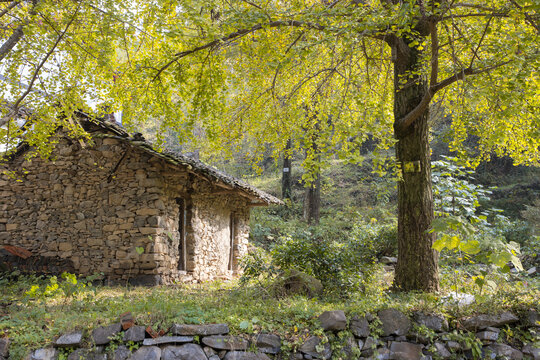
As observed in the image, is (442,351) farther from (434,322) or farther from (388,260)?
(388,260)

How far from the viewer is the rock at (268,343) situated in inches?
166

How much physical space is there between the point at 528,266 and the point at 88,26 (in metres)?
11.3

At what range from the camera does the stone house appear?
7.87 meters

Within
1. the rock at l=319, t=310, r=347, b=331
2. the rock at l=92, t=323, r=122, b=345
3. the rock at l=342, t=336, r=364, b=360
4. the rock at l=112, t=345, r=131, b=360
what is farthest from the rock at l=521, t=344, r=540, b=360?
the rock at l=92, t=323, r=122, b=345

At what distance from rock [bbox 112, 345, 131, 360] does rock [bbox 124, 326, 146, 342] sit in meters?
0.10

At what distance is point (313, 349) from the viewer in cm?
425

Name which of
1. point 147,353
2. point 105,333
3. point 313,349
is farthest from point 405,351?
point 105,333

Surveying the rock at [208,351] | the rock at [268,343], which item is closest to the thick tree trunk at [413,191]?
the rock at [268,343]

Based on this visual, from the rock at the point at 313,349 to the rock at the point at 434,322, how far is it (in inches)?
46.8

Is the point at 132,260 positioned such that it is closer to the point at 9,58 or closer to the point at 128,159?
the point at 128,159

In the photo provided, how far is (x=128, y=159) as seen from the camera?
8188mm

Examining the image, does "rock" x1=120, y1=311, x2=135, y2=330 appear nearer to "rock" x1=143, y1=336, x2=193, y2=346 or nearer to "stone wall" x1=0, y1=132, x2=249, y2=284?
"rock" x1=143, y1=336, x2=193, y2=346

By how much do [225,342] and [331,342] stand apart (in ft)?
3.99

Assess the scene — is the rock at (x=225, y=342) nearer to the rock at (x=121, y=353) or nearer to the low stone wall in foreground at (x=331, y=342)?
the low stone wall in foreground at (x=331, y=342)
